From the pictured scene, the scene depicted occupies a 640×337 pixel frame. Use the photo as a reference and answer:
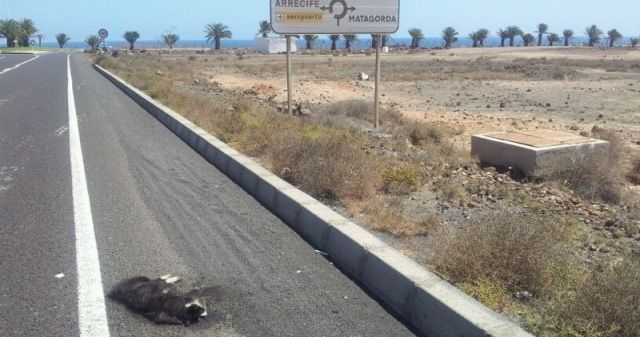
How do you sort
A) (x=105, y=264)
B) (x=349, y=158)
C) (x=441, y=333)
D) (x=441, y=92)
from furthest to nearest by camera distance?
1. (x=441, y=92)
2. (x=349, y=158)
3. (x=105, y=264)
4. (x=441, y=333)

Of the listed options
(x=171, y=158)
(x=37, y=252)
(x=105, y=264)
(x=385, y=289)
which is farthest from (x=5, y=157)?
(x=385, y=289)

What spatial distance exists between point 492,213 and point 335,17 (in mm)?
10008

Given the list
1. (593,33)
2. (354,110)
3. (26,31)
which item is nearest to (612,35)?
(593,33)

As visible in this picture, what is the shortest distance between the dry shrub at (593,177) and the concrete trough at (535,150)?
8 centimetres

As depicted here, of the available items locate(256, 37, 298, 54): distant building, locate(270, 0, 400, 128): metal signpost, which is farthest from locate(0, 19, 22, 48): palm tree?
locate(270, 0, 400, 128): metal signpost

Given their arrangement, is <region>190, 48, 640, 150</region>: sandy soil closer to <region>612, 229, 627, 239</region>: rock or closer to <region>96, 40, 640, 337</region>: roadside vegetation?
<region>96, 40, 640, 337</region>: roadside vegetation

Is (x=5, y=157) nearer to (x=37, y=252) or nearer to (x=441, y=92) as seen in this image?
(x=37, y=252)

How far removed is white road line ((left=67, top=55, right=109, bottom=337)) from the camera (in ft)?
14.5

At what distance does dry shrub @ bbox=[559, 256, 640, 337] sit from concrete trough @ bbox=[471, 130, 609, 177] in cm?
665

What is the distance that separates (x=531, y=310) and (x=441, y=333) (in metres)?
0.68

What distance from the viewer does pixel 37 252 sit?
5852mm

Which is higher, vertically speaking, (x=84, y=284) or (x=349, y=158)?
(x=349, y=158)

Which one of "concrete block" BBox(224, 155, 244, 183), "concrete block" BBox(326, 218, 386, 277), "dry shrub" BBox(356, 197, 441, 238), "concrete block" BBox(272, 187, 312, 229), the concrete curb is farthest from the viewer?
"concrete block" BBox(224, 155, 244, 183)

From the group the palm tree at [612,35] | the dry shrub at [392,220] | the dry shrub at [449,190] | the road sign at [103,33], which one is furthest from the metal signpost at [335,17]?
the palm tree at [612,35]
